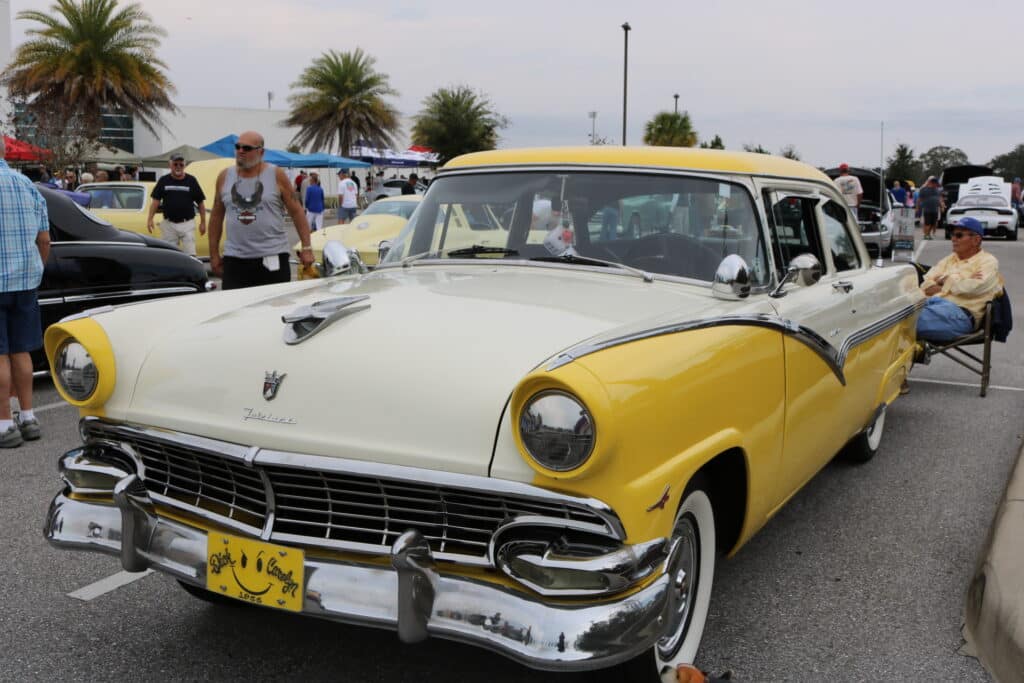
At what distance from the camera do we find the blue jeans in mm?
7176

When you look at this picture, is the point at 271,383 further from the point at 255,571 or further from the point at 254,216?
the point at 254,216

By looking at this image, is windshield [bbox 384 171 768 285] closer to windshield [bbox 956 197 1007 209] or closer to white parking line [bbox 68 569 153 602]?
white parking line [bbox 68 569 153 602]

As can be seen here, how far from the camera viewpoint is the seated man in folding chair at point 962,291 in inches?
283

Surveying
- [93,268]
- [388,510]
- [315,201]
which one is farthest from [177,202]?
[388,510]

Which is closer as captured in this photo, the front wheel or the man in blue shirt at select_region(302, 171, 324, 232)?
the front wheel

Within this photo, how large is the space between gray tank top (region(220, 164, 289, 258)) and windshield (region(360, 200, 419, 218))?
6149 mm

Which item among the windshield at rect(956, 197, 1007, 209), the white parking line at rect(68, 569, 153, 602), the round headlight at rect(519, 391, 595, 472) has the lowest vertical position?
the white parking line at rect(68, 569, 153, 602)

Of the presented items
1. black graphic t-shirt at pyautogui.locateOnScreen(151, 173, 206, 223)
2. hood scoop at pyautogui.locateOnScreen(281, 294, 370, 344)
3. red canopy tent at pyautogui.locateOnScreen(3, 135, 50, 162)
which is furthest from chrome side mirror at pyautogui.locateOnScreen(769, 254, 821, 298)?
red canopy tent at pyautogui.locateOnScreen(3, 135, 50, 162)

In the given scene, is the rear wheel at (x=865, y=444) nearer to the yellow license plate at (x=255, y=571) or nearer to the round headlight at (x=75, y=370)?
the yellow license plate at (x=255, y=571)

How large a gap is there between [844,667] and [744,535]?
0.51m

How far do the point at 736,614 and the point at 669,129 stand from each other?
A: 211 feet

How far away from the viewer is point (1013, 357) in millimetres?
8922

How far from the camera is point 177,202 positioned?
12656 mm

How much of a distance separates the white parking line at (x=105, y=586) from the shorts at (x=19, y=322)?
2.31 meters
